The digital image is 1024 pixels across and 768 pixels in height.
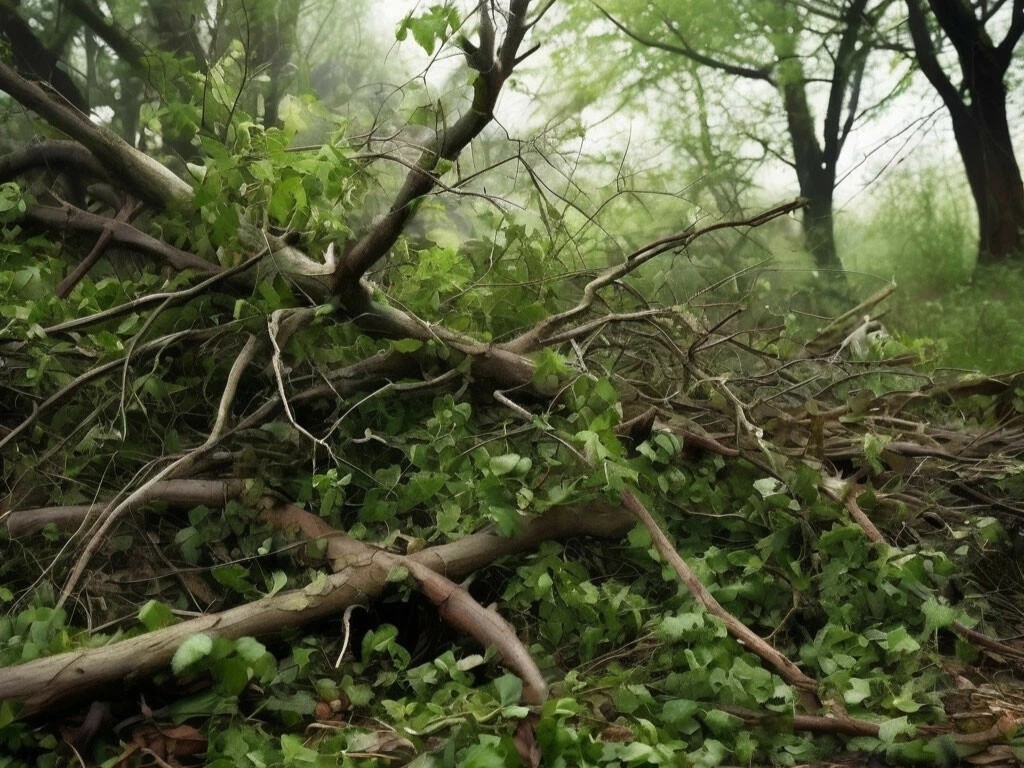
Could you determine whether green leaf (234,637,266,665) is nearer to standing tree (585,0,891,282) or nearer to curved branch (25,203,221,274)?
curved branch (25,203,221,274)

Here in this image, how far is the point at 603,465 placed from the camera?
Answer: 1898 millimetres

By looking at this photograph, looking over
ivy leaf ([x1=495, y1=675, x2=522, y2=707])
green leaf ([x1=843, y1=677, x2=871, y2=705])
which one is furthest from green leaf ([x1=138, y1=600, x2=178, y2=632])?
green leaf ([x1=843, y1=677, x2=871, y2=705])

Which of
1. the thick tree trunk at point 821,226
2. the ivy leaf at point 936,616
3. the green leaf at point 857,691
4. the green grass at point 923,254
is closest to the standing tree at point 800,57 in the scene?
the thick tree trunk at point 821,226

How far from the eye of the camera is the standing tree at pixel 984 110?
4555 millimetres

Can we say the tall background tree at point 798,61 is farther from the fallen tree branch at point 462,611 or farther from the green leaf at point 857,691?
the fallen tree branch at point 462,611

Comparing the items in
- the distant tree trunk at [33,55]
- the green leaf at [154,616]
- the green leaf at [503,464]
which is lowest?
the green leaf at [154,616]

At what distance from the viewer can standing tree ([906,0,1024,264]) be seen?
4555 mm

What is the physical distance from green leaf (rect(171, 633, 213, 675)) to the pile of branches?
0.26 ft

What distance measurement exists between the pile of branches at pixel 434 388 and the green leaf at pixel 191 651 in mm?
80

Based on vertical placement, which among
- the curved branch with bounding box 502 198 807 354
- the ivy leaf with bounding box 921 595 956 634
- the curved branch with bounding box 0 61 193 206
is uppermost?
the curved branch with bounding box 0 61 193 206

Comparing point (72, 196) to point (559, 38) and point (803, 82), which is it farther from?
point (803, 82)

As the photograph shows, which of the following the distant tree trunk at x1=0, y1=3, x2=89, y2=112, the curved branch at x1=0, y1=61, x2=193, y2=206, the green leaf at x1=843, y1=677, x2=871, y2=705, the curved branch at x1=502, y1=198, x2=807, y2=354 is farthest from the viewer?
the distant tree trunk at x1=0, y1=3, x2=89, y2=112

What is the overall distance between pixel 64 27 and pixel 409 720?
11.3 ft

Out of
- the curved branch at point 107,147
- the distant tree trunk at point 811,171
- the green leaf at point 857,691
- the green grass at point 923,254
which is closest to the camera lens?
the green leaf at point 857,691
